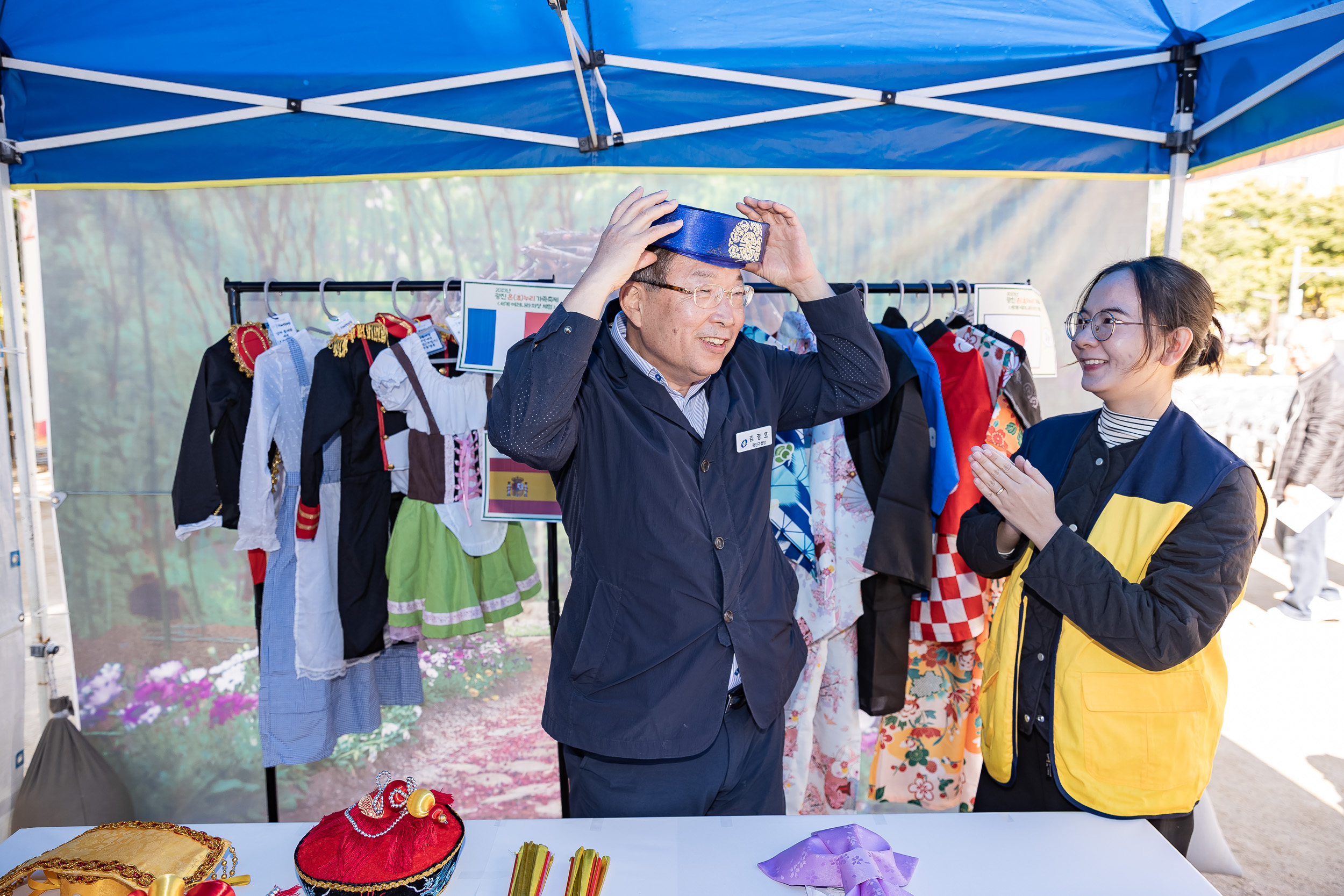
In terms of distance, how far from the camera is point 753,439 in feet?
5.10

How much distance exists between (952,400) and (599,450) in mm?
1315

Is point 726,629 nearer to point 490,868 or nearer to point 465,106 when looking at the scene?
point 490,868

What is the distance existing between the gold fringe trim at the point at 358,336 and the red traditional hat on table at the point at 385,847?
1478mm

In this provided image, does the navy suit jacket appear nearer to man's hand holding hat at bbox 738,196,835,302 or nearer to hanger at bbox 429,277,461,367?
man's hand holding hat at bbox 738,196,835,302

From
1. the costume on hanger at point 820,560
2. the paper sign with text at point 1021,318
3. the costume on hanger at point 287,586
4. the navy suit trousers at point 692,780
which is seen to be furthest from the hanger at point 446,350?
the paper sign with text at point 1021,318

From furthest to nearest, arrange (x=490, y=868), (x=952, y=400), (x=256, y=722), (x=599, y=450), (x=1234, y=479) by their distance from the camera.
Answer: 1. (x=256, y=722)
2. (x=952, y=400)
3. (x=599, y=450)
4. (x=1234, y=479)
5. (x=490, y=868)

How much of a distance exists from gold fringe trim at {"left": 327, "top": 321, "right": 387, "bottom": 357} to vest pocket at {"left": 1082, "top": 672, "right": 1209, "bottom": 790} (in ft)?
6.76

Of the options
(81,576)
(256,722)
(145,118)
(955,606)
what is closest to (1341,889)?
(955,606)

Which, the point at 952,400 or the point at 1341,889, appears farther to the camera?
the point at 1341,889

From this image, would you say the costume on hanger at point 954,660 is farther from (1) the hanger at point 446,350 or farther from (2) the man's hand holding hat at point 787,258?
(1) the hanger at point 446,350

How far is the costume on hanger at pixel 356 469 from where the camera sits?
2.24 metres

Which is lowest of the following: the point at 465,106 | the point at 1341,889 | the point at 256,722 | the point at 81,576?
the point at 1341,889

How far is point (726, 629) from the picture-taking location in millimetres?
1468

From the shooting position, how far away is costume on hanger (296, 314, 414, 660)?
2.24 metres
